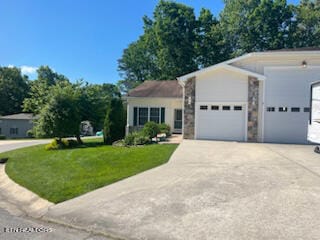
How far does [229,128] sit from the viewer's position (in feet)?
51.2

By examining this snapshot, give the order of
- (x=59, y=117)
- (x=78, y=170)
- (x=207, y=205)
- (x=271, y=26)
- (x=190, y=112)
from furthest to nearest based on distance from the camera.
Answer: (x=271, y=26) < (x=59, y=117) < (x=190, y=112) < (x=78, y=170) < (x=207, y=205)

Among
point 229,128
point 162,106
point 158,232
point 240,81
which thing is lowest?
point 158,232

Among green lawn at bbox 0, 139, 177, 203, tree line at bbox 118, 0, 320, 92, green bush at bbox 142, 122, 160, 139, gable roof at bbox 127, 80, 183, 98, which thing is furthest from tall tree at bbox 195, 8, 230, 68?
green lawn at bbox 0, 139, 177, 203

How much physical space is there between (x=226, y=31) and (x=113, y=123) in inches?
985

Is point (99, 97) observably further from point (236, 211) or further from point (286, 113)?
point (236, 211)

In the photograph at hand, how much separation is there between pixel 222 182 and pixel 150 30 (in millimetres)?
33828

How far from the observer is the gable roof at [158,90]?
21.3 meters

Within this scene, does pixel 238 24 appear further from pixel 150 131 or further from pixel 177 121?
pixel 150 131

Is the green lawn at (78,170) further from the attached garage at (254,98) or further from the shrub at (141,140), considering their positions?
the attached garage at (254,98)

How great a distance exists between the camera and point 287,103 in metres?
15.1

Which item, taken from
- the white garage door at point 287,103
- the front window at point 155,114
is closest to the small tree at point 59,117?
the front window at point 155,114

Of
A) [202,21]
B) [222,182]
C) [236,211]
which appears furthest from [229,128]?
[202,21]

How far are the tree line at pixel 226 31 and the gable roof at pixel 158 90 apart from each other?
33.5ft

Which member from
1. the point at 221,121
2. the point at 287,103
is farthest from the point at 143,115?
the point at 287,103
